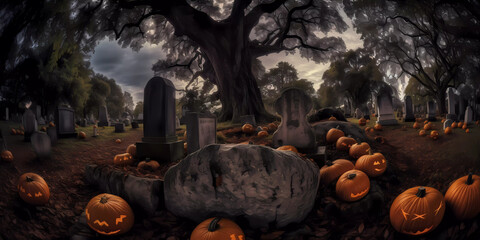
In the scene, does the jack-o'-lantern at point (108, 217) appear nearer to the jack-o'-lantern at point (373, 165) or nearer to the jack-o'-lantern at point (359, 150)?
the jack-o'-lantern at point (373, 165)

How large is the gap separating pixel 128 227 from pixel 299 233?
6.69 feet

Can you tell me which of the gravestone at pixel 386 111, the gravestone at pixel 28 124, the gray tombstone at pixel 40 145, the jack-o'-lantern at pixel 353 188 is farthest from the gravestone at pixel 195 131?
the gravestone at pixel 386 111

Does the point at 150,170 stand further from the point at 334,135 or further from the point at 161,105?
the point at 334,135

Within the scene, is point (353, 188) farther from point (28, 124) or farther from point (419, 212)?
point (28, 124)

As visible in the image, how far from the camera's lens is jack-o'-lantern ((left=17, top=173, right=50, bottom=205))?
295 centimetres

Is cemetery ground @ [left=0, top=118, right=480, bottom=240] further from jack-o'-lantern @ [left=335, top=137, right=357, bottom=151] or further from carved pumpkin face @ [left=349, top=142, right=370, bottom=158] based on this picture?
jack-o'-lantern @ [left=335, top=137, right=357, bottom=151]

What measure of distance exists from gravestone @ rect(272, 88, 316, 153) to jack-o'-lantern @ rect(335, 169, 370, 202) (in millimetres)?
2447

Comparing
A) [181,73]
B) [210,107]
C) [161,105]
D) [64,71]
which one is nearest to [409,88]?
[210,107]

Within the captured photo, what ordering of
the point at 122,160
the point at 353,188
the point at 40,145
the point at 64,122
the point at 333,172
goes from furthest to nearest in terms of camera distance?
the point at 64,122 → the point at 122,160 → the point at 40,145 → the point at 333,172 → the point at 353,188

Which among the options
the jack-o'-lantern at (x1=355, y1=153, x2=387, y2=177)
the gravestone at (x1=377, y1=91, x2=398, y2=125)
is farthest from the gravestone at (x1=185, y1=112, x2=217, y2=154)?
the gravestone at (x1=377, y1=91, x2=398, y2=125)

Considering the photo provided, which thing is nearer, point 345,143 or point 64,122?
point 345,143

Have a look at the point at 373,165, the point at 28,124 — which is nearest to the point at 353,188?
the point at 373,165

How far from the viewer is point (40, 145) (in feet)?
16.0

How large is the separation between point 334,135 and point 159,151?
4772 millimetres
